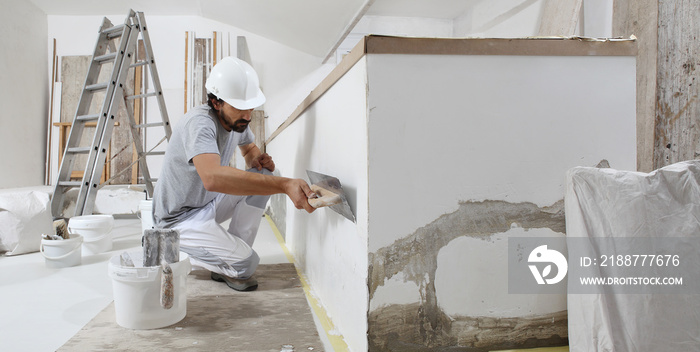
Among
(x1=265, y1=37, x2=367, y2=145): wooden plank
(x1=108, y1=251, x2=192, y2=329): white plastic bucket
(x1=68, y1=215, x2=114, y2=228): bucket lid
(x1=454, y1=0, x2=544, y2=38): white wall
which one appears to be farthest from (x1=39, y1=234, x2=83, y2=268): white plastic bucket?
(x1=454, y1=0, x2=544, y2=38): white wall

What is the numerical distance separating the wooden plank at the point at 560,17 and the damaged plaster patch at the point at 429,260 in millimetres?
2702

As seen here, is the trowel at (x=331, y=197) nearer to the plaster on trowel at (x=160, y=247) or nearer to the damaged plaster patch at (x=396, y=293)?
the damaged plaster patch at (x=396, y=293)

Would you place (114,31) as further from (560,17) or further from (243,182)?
(560,17)

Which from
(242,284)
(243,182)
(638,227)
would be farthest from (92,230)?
(638,227)

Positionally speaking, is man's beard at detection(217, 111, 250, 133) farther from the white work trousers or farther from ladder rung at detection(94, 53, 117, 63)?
ladder rung at detection(94, 53, 117, 63)

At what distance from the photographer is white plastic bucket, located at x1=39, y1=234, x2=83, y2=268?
8.56 ft

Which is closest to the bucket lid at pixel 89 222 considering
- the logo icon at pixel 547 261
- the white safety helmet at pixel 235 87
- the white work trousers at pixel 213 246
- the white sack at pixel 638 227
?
the white work trousers at pixel 213 246

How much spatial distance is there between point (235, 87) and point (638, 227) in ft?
5.64

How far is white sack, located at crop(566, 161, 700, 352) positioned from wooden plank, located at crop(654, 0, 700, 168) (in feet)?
4.25

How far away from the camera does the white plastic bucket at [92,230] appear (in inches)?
117

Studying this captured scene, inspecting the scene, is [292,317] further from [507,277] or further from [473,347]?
[507,277]

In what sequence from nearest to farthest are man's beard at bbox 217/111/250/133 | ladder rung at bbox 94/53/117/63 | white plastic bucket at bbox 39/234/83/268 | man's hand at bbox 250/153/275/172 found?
1. man's beard at bbox 217/111/250/133
2. man's hand at bbox 250/153/275/172
3. white plastic bucket at bbox 39/234/83/268
4. ladder rung at bbox 94/53/117/63

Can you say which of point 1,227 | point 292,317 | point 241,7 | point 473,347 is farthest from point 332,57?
point 473,347

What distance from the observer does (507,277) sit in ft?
4.14
